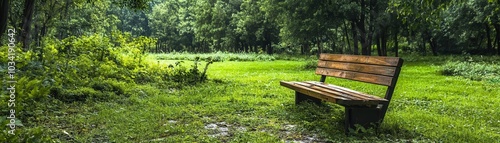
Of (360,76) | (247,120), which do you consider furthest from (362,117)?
(247,120)

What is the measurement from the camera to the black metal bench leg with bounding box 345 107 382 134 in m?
4.56

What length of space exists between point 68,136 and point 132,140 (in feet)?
2.43

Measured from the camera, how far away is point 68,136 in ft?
13.6

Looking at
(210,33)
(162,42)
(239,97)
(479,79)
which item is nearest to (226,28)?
(210,33)

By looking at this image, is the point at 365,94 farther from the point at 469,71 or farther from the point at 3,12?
the point at 469,71

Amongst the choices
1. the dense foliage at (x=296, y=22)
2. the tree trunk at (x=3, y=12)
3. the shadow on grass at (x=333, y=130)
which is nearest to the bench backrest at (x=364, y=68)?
the shadow on grass at (x=333, y=130)

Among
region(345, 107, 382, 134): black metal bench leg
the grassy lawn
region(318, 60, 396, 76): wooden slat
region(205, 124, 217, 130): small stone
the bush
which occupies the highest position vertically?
region(318, 60, 396, 76): wooden slat

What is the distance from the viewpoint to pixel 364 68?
5.43 meters

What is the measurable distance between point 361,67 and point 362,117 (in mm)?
1109

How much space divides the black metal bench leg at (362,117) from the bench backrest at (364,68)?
16.9 inches

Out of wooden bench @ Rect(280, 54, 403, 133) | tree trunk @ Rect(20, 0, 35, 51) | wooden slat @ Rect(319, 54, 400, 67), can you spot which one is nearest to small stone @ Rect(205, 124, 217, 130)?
wooden bench @ Rect(280, 54, 403, 133)

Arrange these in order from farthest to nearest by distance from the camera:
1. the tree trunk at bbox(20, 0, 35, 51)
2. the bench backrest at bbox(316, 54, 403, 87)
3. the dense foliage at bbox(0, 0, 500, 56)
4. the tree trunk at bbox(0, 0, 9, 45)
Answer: the dense foliage at bbox(0, 0, 500, 56) → the tree trunk at bbox(20, 0, 35, 51) → the bench backrest at bbox(316, 54, 403, 87) → the tree trunk at bbox(0, 0, 9, 45)

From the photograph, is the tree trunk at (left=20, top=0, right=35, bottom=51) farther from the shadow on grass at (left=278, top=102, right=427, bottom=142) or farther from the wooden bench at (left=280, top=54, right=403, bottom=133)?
the wooden bench at (left=280, top=54, right=403, bottom=133)

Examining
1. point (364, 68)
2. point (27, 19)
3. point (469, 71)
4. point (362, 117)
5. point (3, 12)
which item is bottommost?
point (362, 117)
